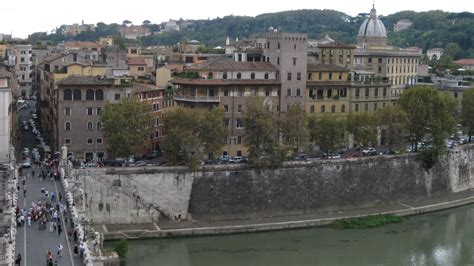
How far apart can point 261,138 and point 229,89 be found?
772 centimetres

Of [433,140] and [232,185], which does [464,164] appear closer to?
[433,140]

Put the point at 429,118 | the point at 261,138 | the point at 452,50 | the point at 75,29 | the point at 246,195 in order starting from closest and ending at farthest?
the point at 261,138 < the point at 246,195 < the point at 429,118 < the point at 452,50 < the point at 75,29


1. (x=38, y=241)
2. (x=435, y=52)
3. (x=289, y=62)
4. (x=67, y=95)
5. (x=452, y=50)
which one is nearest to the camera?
(x=38, y=241)

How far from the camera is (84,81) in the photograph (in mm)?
48562

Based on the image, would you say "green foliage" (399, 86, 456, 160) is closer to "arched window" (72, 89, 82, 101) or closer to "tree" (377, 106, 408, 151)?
"tree" (377, 106, 408, 151)

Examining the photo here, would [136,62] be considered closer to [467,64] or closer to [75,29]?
[467,64]

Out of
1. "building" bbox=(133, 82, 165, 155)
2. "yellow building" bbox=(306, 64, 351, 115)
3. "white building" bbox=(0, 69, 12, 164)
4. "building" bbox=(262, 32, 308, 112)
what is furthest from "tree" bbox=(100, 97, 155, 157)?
"yellow building" bbox=(306, 64, 351, 115)

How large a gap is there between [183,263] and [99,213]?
655 cm

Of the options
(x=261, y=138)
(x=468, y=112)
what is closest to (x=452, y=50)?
(x=468, y=112)

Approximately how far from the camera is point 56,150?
1946 inches

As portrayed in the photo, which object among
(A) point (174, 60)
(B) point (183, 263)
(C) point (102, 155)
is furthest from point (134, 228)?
(A) point (174, 60)

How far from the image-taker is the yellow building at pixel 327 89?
5653cm

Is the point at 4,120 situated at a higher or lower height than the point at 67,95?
lower

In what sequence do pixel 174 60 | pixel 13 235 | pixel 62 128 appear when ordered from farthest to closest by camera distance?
pixel 174 60 → pixel 62 128 → pixel 13 235
